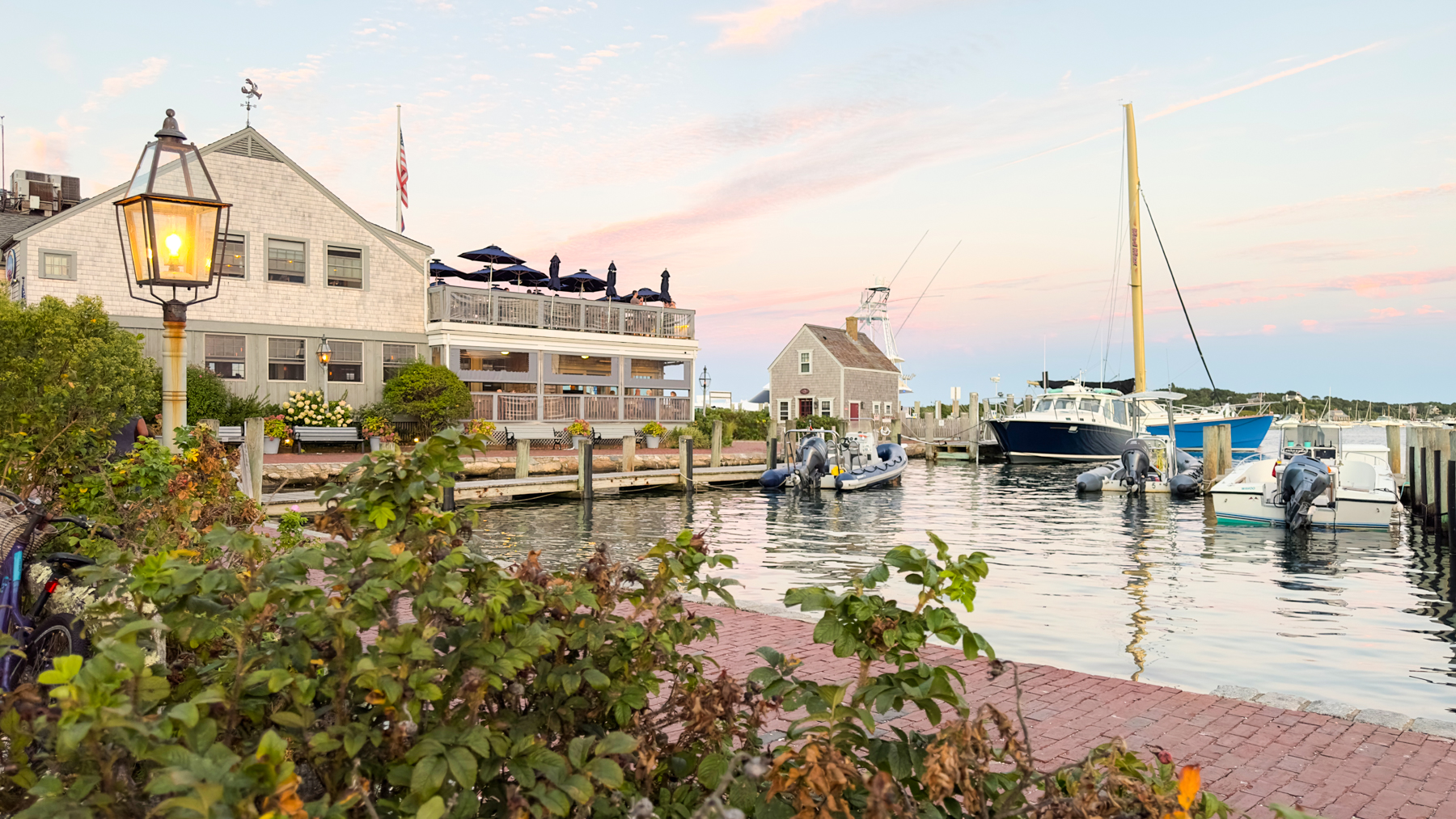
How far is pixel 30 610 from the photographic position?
15.9 feet

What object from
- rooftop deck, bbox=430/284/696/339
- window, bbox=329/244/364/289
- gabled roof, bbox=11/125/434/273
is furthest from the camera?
rooftop deck, bbox=430/284/696/339

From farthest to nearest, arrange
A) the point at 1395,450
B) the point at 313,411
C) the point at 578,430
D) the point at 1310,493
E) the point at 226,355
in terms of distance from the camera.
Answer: the point at 1395,450 → the point at 578,430 → the point at 313,411 → the point at 226,355 → the point at 1310,493

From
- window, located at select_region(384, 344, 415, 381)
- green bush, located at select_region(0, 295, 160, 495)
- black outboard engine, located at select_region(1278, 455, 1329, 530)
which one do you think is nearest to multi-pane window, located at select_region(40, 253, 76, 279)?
window, located at select_region(384, 344, 415, 381)

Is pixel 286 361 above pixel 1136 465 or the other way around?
above

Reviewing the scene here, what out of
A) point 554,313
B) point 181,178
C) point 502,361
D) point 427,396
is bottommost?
point 427,396

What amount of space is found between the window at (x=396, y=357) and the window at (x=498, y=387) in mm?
2176

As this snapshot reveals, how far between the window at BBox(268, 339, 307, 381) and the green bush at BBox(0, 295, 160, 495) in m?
13.8

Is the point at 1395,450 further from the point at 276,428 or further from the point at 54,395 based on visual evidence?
the point at 54,395

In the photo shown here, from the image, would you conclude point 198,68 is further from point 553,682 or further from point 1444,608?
point 1444,608

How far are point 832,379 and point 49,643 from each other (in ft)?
167

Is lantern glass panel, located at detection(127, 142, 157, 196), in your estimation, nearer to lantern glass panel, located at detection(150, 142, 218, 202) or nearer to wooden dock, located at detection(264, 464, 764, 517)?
lantern glass panel, located at detection(150, 142, 218, 202)

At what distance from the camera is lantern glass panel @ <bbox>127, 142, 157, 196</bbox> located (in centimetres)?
686

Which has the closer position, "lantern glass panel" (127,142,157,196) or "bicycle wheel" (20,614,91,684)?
"bicycle wheel" (20,614,91,684)

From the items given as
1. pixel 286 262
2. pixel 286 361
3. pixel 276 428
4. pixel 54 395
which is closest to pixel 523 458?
pixel 276 428
